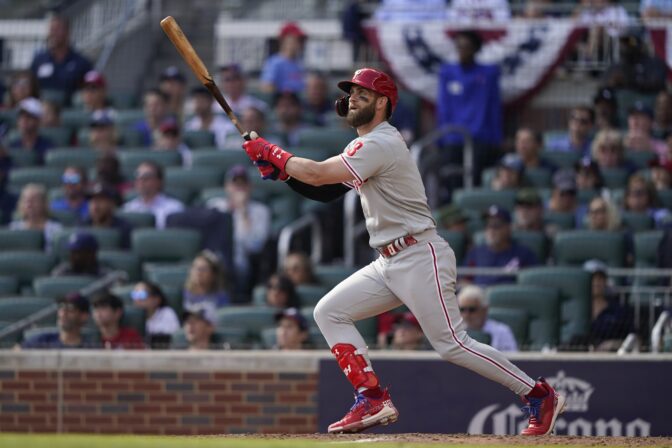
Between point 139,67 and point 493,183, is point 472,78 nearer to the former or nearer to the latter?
point 493,183

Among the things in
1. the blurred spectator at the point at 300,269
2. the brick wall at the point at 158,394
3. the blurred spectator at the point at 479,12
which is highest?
the blurred spectator at the point at 479,12

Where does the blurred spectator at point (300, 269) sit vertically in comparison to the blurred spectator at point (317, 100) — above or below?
below

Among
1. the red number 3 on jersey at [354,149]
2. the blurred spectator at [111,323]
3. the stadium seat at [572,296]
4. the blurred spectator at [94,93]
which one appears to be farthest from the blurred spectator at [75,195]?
the red number 3 on jersey at [354,149]

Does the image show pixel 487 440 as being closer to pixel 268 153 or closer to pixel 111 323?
pixel 268 153

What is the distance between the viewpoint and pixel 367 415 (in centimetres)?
731

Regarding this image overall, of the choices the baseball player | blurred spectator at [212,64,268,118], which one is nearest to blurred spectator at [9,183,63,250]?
blurred spectator at [212,64,268,118]

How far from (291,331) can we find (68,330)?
5.23 ft

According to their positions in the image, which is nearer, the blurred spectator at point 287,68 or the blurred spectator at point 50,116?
the blurred spectator at point 50,116

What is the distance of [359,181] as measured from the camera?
7230mm

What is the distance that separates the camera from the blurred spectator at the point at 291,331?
10.1m

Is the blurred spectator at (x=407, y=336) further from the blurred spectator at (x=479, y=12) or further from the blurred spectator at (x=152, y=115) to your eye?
the blurred spectator at (x=479, y=12)

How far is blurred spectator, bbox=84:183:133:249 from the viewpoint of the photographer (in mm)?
12234

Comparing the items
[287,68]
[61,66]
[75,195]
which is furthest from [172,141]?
[61,66]

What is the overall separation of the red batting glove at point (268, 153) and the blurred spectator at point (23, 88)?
26.3ft
